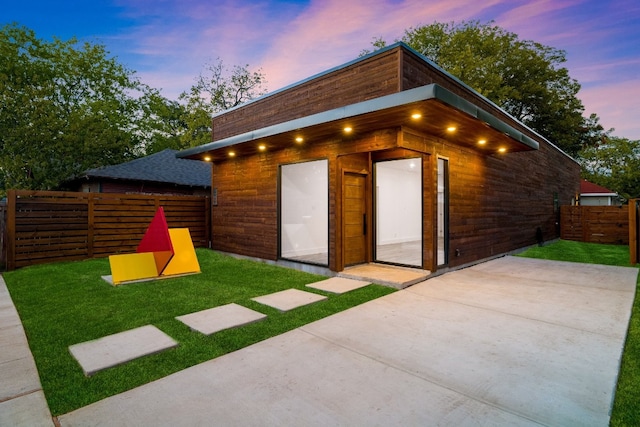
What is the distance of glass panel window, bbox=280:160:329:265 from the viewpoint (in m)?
6.80

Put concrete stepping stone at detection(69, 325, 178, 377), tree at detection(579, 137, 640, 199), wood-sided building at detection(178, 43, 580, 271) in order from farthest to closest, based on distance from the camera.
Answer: tree at detection(579, 137, 640, 199)
wood-sided building at detection(178, 43, 580, 271)
concrete stepping stone at detection(69, 325, 178, 377)

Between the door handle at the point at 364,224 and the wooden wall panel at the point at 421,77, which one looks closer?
A: the wooden wall panel at the point at 421,77

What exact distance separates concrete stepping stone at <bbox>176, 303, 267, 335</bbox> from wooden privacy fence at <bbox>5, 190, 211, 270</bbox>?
18.2 ft

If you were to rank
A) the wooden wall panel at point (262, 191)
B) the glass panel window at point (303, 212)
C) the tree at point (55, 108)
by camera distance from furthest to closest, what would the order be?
the tree at point (55, 108) → the glass panel window at point (303, 212) → the wooden wall panel at point (262, 191)

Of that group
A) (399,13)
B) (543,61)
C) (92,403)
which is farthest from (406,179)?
(543,61)

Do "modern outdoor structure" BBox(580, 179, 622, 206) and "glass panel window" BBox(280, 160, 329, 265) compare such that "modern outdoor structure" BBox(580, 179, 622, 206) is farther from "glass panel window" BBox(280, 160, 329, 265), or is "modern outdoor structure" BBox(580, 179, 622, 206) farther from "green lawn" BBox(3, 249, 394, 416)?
"green lawn" BBox(3, 249, 394, 416)

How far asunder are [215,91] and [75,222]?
20573 mm

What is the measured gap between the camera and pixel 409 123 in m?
4.94

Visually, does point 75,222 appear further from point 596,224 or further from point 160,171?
point 596,224

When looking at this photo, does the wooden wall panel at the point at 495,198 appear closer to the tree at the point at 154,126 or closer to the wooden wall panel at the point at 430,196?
the wooden wall panel at the point at 430,196

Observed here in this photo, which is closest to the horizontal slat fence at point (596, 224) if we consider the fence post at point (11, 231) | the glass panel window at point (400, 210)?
the glass panel window at point (400, 210)

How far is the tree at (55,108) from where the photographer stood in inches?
535

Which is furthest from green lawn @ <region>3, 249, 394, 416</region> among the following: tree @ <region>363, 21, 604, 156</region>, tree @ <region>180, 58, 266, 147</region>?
tree @ <region>363, 21, 604, 156</region>

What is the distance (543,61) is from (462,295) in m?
26.2
